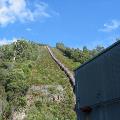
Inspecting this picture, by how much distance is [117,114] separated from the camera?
2098cm

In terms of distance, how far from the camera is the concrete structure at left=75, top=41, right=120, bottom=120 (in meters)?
21.4

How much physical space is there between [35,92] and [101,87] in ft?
121

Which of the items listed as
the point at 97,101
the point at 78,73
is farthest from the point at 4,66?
the point at 97,101

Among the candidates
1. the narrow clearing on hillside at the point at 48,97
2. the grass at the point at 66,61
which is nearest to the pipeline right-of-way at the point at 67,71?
the narrow clearing on hillside at the point at 48,97

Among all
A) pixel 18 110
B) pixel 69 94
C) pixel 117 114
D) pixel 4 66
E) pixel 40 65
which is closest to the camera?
pixel 117 114

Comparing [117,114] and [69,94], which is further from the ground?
[69,94]

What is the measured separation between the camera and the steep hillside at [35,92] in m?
54.4

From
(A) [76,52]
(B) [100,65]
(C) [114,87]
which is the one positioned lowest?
(C) [114,87]

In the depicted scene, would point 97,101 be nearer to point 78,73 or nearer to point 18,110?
point 78,73

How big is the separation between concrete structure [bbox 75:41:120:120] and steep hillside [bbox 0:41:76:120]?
86.0 ft

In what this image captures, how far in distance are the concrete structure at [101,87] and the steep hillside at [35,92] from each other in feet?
86.0

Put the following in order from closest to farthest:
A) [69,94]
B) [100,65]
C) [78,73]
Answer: [100,65], [78,73], [69,94]

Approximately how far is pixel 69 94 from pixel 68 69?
1422cm

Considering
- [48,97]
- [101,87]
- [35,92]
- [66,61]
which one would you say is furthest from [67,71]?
[101,87]
